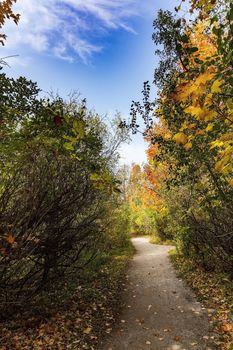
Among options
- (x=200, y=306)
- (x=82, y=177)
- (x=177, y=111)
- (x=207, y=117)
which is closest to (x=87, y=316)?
(x=200, y=306)

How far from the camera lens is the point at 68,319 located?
7422 mm

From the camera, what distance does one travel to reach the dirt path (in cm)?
621

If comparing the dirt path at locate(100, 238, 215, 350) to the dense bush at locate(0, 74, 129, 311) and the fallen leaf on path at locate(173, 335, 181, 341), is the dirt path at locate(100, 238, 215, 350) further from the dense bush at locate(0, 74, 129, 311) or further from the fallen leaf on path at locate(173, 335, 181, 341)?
the dense bush at locate(0, 74, 129, 311)

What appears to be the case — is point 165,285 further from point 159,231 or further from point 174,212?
point 159,231

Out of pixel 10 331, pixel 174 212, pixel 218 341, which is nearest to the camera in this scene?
pixel 218 341

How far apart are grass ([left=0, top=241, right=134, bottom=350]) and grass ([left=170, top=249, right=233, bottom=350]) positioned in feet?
8.39

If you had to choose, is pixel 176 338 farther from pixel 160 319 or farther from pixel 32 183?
pixel 32 183

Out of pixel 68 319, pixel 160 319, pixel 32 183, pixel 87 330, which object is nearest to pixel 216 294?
pixel 160 319

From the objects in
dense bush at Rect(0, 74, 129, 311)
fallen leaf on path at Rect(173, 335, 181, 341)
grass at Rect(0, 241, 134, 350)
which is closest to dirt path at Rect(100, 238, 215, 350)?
fallen leaf on path at Rect(173, 335, 181, 341)

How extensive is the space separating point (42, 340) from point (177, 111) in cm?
668

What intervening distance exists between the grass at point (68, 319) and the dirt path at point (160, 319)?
435 mm

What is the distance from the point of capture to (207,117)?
218cm

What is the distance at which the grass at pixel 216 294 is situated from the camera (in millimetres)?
6369

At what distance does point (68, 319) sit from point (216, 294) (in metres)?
4.65
